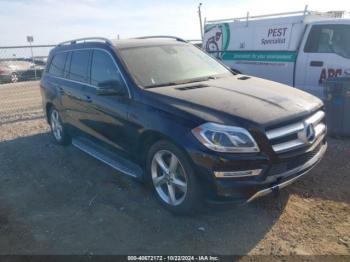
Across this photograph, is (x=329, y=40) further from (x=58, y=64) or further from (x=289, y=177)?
(x=58, y=64)

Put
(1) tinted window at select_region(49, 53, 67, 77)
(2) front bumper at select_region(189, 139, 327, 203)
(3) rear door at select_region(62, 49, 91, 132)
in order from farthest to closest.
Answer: (1) tinted window at select_region(49, 53, 67, 77) < (3) rear door at select_region(62, 49, 91, 132) < (2) front bumper at select_region(189, 139, 327, 203)

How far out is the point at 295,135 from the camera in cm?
383

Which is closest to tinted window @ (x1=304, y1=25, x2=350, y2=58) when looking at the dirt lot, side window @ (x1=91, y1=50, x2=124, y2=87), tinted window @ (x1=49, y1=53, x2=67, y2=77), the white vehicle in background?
the white vehicle in background

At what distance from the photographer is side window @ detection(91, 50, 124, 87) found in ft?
15.3

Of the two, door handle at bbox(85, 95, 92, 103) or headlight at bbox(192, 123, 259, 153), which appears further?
door handle at bbox(85, 95, 92, 103)

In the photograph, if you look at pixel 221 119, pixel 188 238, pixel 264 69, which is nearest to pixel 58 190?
pixel 188 238

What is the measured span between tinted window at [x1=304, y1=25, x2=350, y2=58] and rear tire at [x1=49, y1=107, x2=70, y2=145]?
5195 millimetres

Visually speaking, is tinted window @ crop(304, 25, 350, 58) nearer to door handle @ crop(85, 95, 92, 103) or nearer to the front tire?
door handle @ crop(85, 95, 92, 103)

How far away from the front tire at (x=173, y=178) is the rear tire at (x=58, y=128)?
2.99 m

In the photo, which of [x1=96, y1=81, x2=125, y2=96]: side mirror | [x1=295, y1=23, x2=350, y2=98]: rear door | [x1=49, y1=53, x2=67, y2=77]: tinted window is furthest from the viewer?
[x1=295, y1=23, x2=350, y2=98]: rear door

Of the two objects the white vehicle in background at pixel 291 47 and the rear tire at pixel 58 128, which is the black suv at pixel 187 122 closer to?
the rear tire at pixel 58 128

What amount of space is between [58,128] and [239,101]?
13.7 ft

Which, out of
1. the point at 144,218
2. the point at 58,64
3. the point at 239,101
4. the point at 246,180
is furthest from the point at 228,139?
the point at 58,64

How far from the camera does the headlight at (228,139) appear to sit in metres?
3.56
